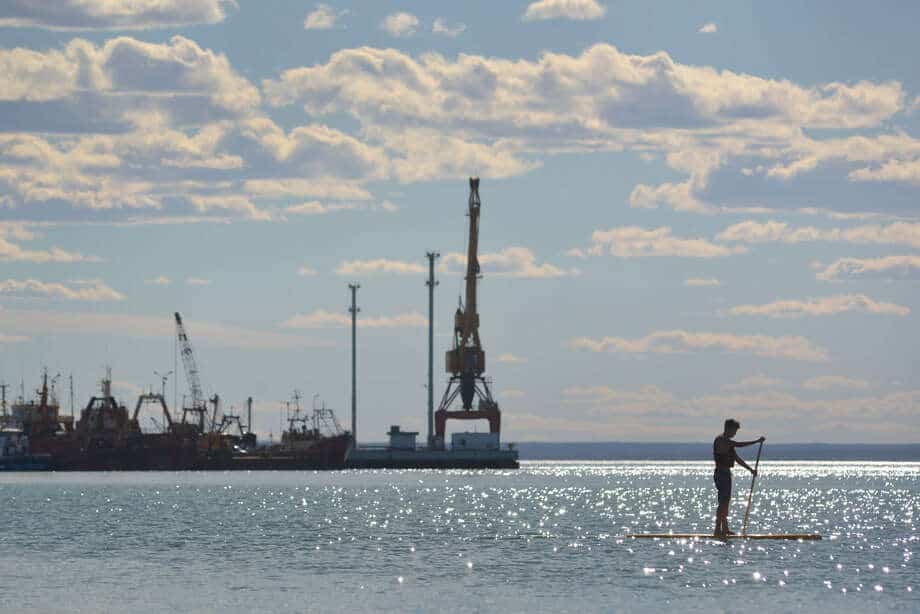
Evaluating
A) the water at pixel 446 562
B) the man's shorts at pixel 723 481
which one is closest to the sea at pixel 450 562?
the water at pixel 446 562

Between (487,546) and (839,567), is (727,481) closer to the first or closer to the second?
(839,567)

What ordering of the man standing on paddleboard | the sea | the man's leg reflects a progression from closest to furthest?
the sea, the man standing on paddleboard, the man's leg

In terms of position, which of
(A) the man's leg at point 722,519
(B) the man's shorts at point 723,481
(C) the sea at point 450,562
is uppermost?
(B) the man's shorts at point 723,481

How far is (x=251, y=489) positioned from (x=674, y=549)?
100520mm

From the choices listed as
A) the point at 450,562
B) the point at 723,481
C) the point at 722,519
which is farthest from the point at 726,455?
the point at 450,562

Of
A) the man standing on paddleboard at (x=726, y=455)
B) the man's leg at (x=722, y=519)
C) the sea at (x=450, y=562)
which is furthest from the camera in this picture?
the man's leg at (x=722, y=519)

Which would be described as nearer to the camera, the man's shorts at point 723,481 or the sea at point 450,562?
the sea at point 450,562

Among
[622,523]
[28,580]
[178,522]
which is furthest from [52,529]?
[28,580]

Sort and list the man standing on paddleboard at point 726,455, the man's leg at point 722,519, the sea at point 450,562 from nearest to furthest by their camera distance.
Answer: the sea at point 450,562
the man standing on paddleboard at point 726,455
the man's leg at point 722,519

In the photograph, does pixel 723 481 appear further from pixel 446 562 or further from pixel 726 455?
pixel 446 562

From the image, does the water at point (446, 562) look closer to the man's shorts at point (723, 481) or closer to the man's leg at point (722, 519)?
the man's leg at point (722, 519)

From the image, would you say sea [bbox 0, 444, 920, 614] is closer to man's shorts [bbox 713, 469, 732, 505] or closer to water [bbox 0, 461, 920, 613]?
water [bbox 0, 461, 920, 613]

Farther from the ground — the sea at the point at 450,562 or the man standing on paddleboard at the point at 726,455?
the man standing on paddleboard at the point at 726,455

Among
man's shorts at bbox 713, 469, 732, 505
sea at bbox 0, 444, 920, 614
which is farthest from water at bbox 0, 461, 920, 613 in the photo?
man's shorts at bbox 713, 469, 732, 505
